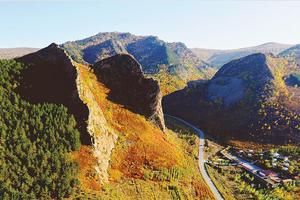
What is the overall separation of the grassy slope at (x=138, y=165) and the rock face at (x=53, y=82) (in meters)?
8.84

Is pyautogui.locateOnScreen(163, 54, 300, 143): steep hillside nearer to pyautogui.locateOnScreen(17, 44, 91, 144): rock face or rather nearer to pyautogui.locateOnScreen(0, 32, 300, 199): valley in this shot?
pyautogui.locateOnScreen(0, 32, 300, 199): valley

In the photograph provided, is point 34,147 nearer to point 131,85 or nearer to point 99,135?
point 99,135

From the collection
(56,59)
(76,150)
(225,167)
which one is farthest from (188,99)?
(76,150)

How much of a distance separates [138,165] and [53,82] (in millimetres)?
25477

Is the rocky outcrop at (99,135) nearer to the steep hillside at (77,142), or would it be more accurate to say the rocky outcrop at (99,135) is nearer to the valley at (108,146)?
the steep hillside at (77,142)

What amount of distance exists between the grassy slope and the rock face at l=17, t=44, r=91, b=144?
29.0 feet

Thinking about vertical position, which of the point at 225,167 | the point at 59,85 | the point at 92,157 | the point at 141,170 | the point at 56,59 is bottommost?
the point at 225,167

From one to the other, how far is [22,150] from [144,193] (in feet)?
77.6

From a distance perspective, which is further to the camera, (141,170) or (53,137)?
(141,170)

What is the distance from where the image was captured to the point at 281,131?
13962cm

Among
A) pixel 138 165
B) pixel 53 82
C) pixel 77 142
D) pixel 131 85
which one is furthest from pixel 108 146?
pixel 131 85

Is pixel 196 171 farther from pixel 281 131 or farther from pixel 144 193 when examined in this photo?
pixel 281 131

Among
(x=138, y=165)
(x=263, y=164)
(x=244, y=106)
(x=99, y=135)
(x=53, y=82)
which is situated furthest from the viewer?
(x=244, y=106)

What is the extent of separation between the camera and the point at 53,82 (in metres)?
78.8
